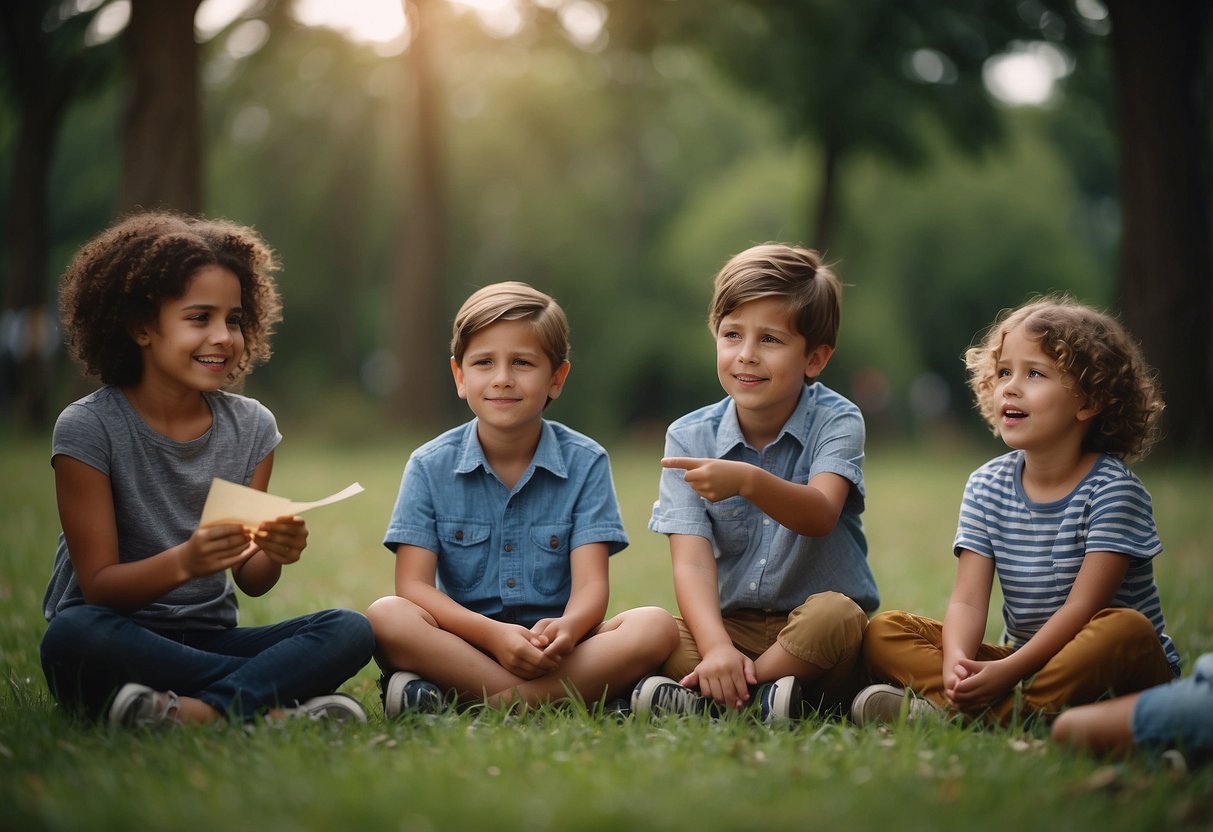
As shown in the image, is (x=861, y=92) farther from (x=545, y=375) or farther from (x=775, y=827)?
(x=775, y=827)

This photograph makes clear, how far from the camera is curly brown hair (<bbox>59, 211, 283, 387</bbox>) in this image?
9.95 feet

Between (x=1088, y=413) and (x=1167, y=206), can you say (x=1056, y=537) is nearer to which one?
(x=1088, y=413)

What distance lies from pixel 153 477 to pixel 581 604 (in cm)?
119

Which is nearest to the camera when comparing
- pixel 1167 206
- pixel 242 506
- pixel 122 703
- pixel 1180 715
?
pixel 1180 715

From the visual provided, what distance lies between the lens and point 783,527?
10.5 feet

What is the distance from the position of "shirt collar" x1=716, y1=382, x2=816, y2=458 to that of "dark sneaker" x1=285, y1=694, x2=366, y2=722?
4.13ft

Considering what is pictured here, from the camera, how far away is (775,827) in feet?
6.35

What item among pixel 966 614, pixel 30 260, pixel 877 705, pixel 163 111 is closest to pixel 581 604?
pixel 877 705

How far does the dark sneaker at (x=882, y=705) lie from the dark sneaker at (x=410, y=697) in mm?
1082

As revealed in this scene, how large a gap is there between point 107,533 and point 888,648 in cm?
205

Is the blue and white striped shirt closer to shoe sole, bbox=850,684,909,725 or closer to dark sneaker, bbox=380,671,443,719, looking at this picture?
shoe sole, bbox=850,684,909,725

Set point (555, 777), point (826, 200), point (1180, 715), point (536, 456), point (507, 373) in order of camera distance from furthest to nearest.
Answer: point (826, 200) < point (536, 456) < point (507, 373) < point (1180, 715) < point (555, 777)

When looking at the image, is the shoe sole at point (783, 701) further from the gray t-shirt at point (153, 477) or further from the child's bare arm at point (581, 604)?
the gray t-shirt at point (153, 477)

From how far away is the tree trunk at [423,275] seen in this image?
595 inches
